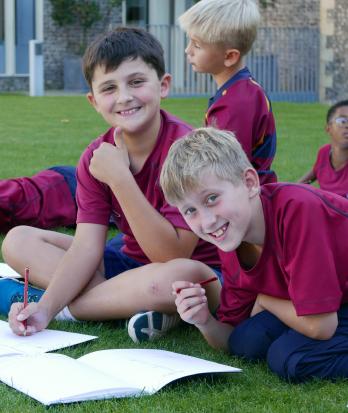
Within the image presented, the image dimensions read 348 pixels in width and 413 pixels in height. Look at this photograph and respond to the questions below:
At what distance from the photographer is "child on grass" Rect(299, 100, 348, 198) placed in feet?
23.5

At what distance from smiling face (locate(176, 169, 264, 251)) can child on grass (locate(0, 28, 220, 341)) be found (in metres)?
0.54

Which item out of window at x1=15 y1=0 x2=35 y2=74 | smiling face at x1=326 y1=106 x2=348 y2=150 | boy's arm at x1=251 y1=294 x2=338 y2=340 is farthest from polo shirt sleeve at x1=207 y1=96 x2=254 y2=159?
window at x1=15 y1=0 x2=35 y2=74

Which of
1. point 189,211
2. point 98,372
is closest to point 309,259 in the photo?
point 189,211

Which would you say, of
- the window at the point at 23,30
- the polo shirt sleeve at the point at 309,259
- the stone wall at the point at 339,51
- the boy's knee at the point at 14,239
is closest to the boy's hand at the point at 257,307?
the polo shirt sleeve at the point at 309,259

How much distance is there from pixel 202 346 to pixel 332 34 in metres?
16.6

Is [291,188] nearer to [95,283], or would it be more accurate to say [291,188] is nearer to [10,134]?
[95,283]

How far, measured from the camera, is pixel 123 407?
2.72 metres

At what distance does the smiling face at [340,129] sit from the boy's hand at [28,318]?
418 cm

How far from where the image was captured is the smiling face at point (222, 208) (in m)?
2.93

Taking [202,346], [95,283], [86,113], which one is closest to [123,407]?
[202,346]

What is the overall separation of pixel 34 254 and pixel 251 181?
134cm

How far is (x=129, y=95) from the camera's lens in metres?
3.66

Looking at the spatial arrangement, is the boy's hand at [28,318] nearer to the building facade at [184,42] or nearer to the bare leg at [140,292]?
the bare leg at [140,292]

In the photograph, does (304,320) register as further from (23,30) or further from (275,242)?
(23,30)
